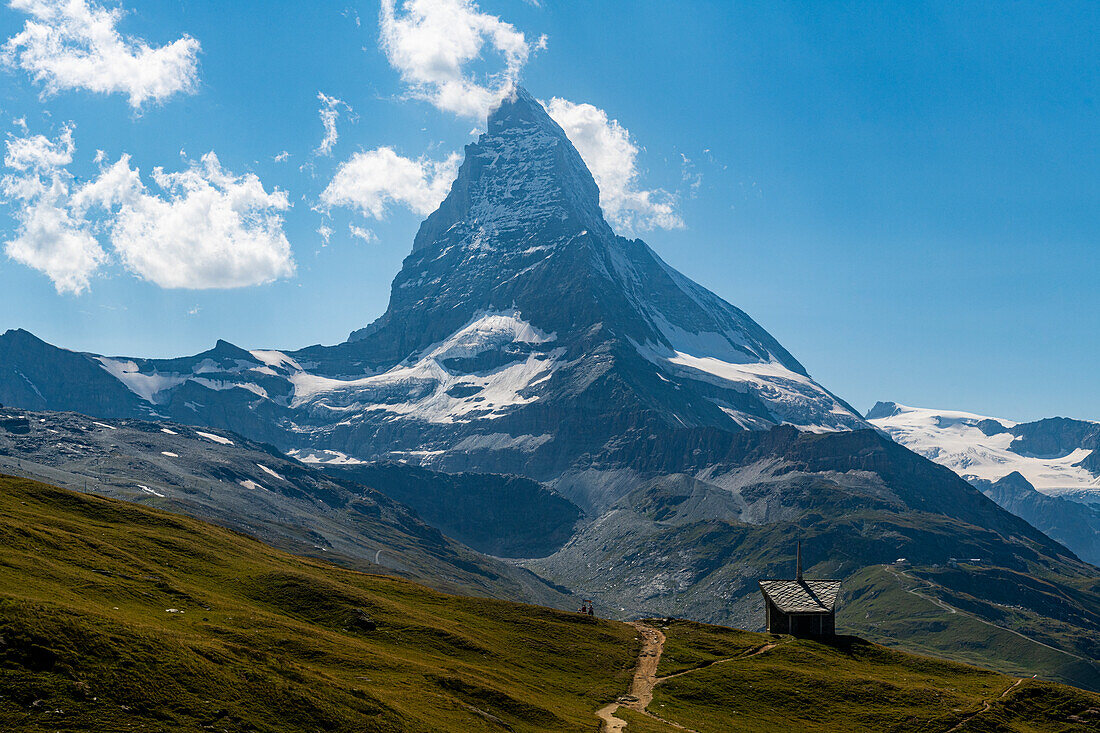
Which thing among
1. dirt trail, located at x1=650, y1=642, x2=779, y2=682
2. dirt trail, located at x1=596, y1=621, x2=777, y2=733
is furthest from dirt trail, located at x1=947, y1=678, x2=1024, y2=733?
dirt trail, located at x1=596, y1=621, x2=777, y2=733

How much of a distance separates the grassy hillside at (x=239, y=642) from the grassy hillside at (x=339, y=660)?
0.56 ft

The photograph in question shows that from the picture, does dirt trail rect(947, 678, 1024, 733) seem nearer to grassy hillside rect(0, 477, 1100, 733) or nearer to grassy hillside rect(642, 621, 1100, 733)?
grassy hillside rect(642, 621, 1100, 733)

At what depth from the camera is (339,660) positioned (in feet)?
239

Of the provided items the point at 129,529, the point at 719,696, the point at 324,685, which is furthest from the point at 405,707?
the point at 129,529

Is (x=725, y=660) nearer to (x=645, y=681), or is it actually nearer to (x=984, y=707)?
(x=645, y=681)

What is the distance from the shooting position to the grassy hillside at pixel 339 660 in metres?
53.2

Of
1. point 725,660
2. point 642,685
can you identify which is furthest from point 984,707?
point 642,685

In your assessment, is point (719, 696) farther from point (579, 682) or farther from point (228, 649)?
point (228, 649)

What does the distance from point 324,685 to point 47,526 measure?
4536 cm

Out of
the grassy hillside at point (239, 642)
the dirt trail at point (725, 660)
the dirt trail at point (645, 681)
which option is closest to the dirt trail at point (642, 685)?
the dirt trail at point (645, 681)

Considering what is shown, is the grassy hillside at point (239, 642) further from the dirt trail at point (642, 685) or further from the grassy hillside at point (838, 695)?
the grassy hillside at point (838, 695)

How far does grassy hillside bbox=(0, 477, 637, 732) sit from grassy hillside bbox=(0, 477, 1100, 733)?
0.56 ft

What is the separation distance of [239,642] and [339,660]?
25.2 feet

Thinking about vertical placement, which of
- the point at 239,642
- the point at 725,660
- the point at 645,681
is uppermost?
the point at 725,660
